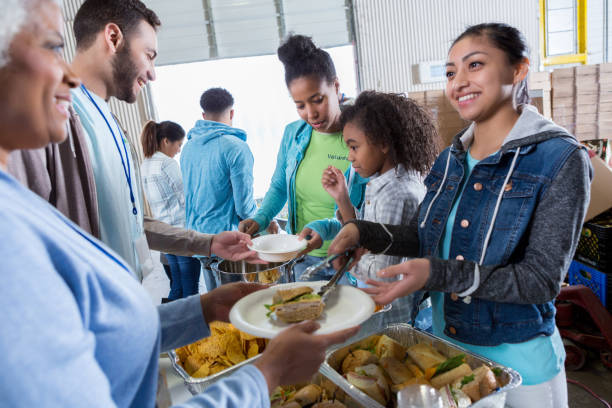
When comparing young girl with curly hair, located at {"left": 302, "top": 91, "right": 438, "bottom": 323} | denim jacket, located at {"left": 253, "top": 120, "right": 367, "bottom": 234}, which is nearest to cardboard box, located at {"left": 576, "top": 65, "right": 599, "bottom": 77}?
young girl with curly hair, located at {"left": 302, "top": 91, "right": 438, "bottom": 323}

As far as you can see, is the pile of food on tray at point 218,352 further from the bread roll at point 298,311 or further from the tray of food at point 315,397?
the bread roll at point 298,311

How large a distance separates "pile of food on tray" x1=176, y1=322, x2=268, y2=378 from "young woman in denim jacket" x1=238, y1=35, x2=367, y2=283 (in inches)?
25.3

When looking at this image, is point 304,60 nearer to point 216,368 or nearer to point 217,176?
point 217,176

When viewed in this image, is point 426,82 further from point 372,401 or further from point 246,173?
point 372,401

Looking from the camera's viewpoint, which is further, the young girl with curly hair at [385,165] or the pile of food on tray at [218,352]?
the young girl with curly hair at [385,165]

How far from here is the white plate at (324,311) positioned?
0.91m

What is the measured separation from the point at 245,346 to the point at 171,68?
6404 millimetres

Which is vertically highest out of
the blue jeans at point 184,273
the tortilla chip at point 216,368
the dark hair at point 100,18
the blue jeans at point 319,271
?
the dark hair at point 100,18

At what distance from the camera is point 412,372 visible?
1070 mm

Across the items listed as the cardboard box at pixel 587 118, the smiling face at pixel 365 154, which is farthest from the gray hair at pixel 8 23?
the cardboard box at pixel 587 118

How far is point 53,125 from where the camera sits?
0.57 metres

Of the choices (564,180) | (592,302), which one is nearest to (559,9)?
(592,302)

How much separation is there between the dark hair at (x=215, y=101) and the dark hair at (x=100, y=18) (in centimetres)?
165

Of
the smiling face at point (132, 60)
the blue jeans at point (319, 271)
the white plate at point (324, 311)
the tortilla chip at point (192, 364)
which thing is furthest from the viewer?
the blue jeans at point (319, 271)
